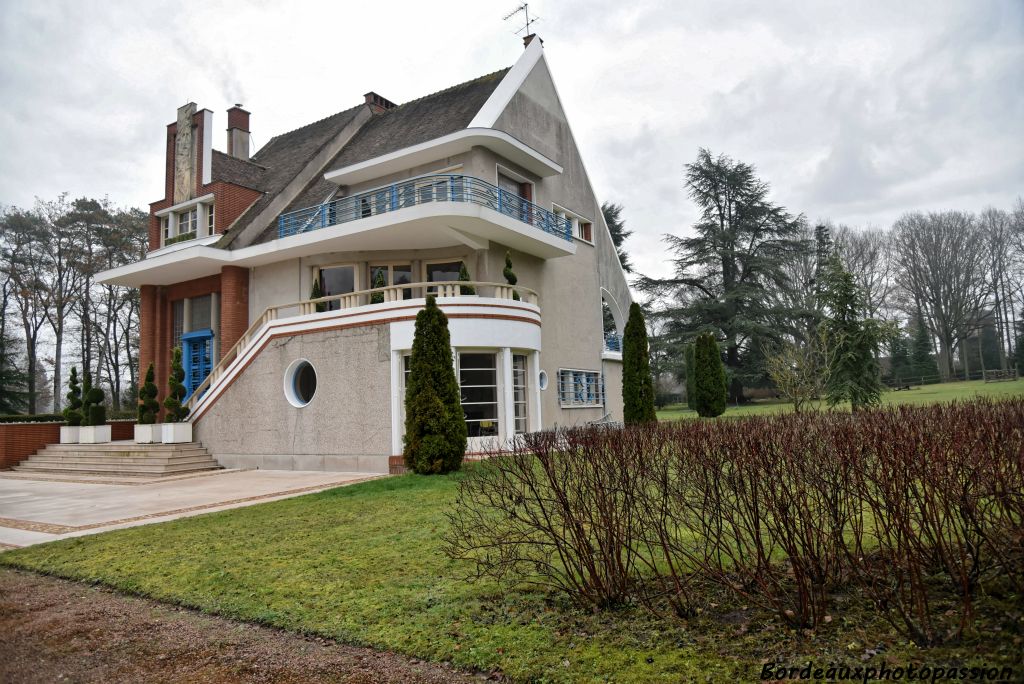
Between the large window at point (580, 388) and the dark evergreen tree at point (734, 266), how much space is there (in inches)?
604

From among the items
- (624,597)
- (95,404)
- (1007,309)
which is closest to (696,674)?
(624,597)

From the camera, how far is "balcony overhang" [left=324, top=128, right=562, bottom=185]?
1856cm

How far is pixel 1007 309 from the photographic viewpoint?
42812 millimetres

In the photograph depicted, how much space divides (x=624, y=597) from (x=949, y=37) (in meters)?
6.24

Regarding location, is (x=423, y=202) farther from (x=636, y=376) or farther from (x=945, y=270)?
(x=945, y=270)

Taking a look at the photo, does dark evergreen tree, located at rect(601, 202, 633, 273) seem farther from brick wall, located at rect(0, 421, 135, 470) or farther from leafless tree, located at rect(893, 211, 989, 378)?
brick wall, located at rect(0, 421, 135, 470)

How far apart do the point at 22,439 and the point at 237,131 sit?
15074 mm

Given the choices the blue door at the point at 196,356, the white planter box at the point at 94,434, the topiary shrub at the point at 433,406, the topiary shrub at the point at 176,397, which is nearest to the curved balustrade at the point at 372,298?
the topiary shrub at the point at 176,397

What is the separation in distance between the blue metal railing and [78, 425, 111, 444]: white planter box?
27.7 ft

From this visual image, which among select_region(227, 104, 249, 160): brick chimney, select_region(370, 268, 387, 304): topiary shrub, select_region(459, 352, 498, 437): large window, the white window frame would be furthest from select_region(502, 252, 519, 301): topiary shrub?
select_region(227, 104, 249, 160): brick chimney

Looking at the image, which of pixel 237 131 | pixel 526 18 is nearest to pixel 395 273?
pixel 526 18

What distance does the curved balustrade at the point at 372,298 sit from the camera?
16.1 m

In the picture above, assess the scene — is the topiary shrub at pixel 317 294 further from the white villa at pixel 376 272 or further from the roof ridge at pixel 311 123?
the roof ridge at pixel 311 123

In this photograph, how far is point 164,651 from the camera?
4383mm
